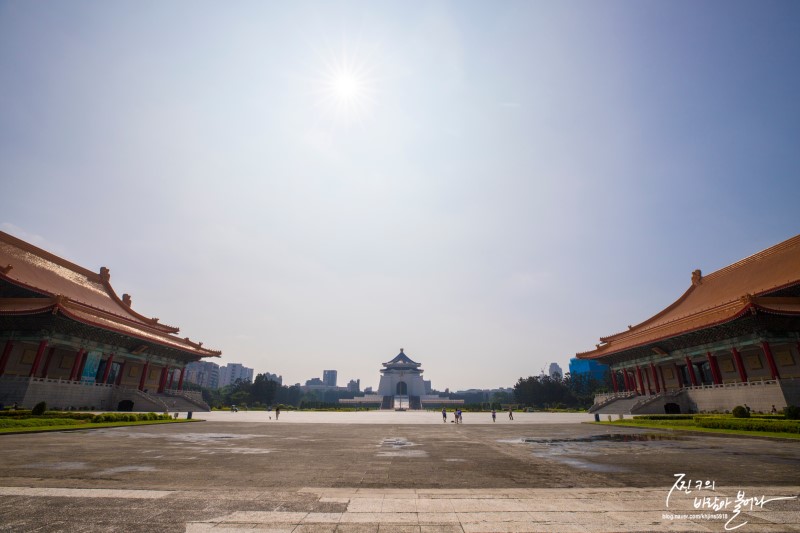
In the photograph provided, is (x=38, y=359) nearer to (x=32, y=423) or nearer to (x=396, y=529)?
(x=32, y=423)

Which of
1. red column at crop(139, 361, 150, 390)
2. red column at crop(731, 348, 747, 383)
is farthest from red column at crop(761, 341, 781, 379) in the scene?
red column at crop(139, 361, 150, 390)

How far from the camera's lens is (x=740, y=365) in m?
25.4

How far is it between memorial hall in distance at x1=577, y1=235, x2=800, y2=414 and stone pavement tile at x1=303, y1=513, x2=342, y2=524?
27984mm

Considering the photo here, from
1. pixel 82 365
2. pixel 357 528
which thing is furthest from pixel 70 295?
pixel 357 528

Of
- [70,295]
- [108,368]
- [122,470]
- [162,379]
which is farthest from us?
[162,379]

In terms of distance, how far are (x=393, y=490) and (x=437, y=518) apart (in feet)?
5.13

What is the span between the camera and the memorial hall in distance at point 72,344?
80.7 ft

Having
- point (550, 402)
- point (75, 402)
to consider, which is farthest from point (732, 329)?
point (75, 402)

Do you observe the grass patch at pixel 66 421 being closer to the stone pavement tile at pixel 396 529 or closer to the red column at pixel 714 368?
the stone pavement tile at pixel 396 529

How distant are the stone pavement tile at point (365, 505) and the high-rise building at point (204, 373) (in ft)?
503

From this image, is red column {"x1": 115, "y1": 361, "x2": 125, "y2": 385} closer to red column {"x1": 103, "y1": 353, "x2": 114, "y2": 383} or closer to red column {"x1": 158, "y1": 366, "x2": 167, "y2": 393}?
red column {"x1": 103, "y1": 353, "x2": 114, "y2": 383}

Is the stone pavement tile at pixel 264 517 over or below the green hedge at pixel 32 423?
below

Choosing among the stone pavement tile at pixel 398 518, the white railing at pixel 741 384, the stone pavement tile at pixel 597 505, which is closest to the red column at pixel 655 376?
the white railing at pixel 741 384
